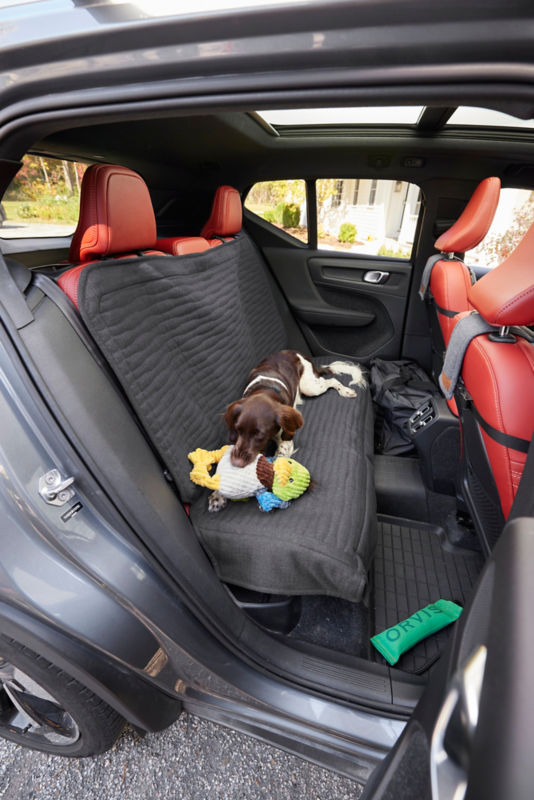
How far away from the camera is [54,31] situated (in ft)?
2.30

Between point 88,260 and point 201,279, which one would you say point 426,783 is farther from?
point 201,279

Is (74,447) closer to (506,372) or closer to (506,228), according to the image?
(506,372)

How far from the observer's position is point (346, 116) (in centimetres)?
259

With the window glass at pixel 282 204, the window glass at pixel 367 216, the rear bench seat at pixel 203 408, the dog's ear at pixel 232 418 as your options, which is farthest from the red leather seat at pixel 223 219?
the dog's ear at pixel 232 418

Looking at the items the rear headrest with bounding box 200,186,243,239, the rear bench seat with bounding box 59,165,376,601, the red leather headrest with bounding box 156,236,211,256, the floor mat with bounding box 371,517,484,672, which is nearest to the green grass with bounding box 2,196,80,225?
the red leather headrest with bounding box 156,236,211,256

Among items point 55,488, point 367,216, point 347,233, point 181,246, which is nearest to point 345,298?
point 347,233

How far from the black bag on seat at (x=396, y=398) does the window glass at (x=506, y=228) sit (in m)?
0.90

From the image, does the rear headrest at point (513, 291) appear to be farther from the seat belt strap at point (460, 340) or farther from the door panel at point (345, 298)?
the door panel at point (345, 298)

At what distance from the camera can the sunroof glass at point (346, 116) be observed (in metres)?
2.44

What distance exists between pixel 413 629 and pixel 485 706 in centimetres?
117

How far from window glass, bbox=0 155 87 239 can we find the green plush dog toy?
5.54ft

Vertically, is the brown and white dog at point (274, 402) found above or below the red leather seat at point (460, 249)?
below

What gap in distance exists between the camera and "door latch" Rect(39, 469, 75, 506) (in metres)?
0.96

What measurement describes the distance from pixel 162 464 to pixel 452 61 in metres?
1.35
